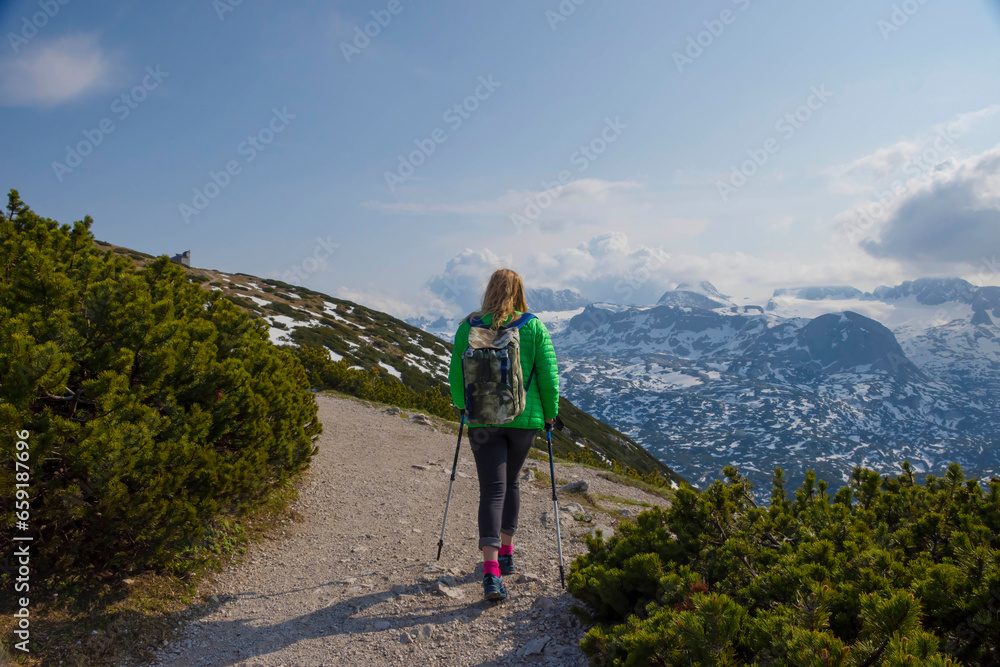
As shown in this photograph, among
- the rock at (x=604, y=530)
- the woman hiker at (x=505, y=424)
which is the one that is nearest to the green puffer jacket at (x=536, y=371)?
the woman hiker at (x=505, y=424)

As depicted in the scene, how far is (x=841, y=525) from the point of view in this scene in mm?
4070

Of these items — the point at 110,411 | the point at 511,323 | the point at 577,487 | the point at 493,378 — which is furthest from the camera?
the point at 577,487

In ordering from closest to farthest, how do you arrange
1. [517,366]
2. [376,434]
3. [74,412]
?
[74,412] → [517,366] → [376,434]

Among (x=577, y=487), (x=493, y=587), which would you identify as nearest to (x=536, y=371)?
(x=493, y=587)

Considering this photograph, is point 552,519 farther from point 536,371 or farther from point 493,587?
point 536,371

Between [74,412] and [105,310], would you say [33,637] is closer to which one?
[74,412]

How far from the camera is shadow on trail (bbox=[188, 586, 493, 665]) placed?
194 inches

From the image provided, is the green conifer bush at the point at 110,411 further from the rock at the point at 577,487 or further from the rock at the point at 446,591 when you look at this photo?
the rock at the point at 577,487

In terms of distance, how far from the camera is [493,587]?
17.4 ft

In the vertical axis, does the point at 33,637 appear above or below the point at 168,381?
below

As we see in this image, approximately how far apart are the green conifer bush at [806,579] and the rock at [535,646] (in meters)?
0.45

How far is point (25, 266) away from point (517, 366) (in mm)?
4652

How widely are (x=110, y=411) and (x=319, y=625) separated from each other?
9.24ft

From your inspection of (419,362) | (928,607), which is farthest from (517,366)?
(419,362)
